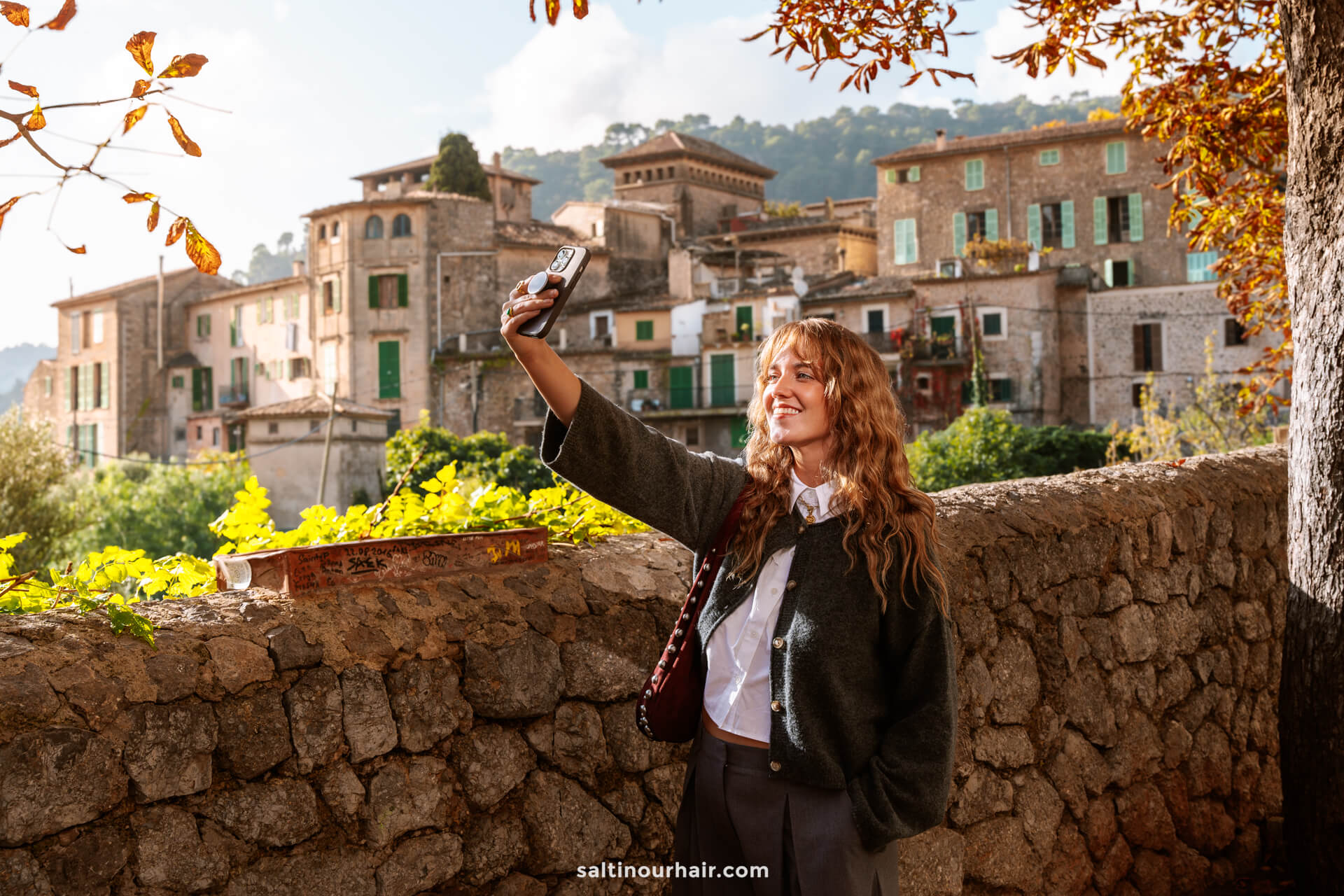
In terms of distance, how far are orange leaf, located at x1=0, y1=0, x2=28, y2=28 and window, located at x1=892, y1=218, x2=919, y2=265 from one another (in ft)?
133

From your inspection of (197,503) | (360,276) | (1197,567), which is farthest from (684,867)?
(360,276)

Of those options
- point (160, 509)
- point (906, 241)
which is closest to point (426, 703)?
point (160, 509)

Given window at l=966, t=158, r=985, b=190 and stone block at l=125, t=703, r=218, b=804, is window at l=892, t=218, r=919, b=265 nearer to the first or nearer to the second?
window at l=966, t=158, r=985, b=190

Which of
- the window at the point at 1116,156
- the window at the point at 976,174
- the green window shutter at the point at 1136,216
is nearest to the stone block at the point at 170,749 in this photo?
the green window shutter at the point at 1136,216

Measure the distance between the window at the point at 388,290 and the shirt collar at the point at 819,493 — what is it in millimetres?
39116

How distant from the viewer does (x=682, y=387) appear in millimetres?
38312

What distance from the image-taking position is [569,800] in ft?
9.08

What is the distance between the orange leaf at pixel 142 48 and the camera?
7.57 ft

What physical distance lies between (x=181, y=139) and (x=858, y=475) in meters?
1.53

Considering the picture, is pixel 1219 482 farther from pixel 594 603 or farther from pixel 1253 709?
pixel 594 603

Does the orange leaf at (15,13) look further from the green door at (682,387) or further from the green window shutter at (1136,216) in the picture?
the green window shutter at (1136,216)

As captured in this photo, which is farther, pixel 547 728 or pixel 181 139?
pixel 547 728

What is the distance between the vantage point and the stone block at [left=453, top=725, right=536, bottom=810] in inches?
102

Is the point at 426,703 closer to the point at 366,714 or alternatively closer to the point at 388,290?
the point at 366,714
